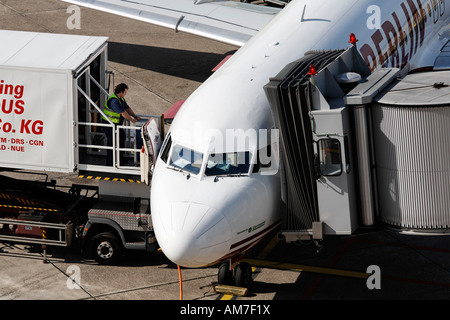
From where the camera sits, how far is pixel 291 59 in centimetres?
1944

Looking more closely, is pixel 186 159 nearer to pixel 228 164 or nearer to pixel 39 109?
pixel 228 164

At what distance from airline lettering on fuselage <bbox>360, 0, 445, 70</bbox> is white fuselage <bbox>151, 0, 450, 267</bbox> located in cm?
22

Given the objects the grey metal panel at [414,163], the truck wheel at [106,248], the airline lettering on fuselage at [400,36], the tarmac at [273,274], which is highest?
the airline lettering on fuselage at [400,36]

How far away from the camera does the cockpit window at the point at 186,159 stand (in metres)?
17.2

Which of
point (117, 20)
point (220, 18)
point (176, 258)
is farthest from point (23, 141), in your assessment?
point (117, 20)

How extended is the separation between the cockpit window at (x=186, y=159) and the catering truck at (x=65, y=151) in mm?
1454

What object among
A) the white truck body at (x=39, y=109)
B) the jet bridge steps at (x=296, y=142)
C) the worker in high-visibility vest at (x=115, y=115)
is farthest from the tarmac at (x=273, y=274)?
the worker in high-visibility vest at (x=115, y=115)

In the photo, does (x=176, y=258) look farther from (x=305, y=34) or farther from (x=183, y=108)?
(x=305, y=34)

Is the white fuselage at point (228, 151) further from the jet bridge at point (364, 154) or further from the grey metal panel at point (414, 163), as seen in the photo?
Answer: the grey metal panel at point (414, 163)

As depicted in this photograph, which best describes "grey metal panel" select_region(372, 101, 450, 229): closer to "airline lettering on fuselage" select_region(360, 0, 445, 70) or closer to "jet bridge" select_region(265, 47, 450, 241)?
"jet bridge" select_region(265, 47, 450, 241)

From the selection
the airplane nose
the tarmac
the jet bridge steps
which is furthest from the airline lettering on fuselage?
the airplane nose

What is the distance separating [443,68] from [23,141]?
13.3 meters

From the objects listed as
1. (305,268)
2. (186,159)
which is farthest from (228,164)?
(305,268)

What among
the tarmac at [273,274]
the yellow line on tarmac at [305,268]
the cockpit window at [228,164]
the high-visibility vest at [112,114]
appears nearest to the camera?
the cockpit window at [228,164]
